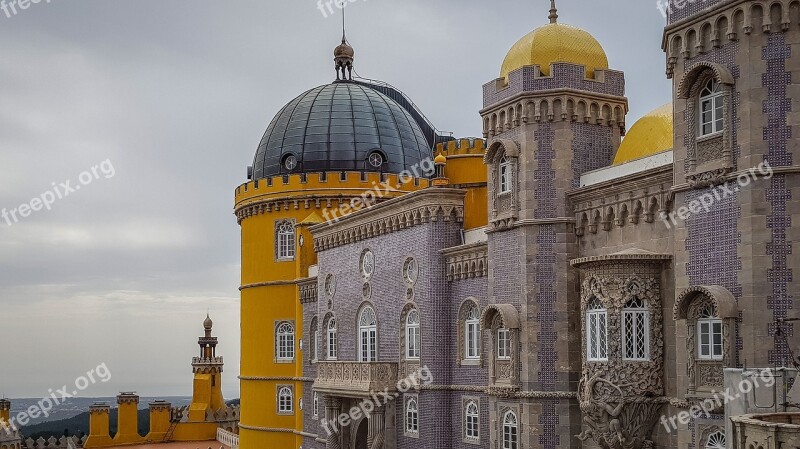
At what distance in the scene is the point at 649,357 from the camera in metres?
21.1

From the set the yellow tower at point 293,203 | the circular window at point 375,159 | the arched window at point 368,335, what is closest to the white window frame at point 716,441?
the arched window at point 368,335

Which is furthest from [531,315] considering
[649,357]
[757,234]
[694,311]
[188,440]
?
[188,440]

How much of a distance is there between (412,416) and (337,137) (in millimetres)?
15845

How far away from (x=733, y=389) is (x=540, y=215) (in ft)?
26.0

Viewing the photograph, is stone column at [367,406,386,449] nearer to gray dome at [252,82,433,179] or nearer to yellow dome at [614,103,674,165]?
yellow dome at [614,103,674,165]

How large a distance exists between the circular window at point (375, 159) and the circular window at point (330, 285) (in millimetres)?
7578

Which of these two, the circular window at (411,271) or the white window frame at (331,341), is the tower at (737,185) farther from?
the white window frame at (331,341)

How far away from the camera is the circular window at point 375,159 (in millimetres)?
42719

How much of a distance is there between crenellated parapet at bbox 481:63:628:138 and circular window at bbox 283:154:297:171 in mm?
18356

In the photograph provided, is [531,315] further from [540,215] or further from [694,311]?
[694,311]

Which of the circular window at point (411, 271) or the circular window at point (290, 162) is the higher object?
the circular window at point (290, 162)

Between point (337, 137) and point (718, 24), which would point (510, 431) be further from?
point (337, 137)

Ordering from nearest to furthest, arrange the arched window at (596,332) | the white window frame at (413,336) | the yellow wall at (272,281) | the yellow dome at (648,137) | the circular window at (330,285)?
1. the arched window at (596,332)
2. the yellow dome at (648,137)
3. the white window frame at (413,336)
4. the circular window at (330,285)
5. the yellow wall at (272,281)

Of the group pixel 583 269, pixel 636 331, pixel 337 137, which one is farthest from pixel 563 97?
pixel 337 137
